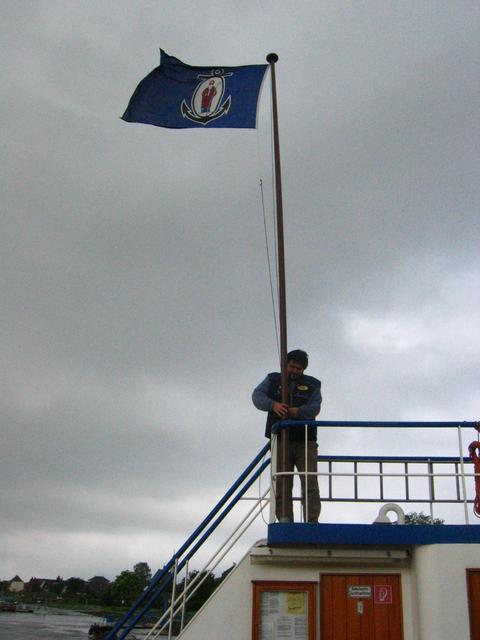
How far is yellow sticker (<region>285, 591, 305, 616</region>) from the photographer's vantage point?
7887mm

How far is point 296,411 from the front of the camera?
8703 mm

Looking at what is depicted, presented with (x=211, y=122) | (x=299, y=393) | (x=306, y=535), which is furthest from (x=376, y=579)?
(x=211, y=122)

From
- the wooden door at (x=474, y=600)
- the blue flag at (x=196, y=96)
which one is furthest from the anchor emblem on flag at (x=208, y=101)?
the wooden door at (x=474, y=600)

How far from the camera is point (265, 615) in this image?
7.91 metres

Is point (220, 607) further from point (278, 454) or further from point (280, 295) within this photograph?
point (280, 295)

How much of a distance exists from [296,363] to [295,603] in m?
3.14

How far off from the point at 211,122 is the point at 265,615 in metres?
7.81

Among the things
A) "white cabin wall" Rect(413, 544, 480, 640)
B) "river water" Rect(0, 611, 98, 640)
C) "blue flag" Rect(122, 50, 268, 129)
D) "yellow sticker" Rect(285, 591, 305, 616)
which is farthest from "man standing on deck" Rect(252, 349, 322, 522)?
"river water" Rect(0, 611, 98, 640)

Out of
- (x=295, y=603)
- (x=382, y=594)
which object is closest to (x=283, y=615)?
(x=295, y=603)

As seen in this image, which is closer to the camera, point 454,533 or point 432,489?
point 454,533

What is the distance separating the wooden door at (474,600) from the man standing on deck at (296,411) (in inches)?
78.9

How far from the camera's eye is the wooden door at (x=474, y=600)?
7.18 metres

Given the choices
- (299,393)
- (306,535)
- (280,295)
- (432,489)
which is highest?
(280,295)

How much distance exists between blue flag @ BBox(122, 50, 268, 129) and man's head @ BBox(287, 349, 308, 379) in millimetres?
4246
